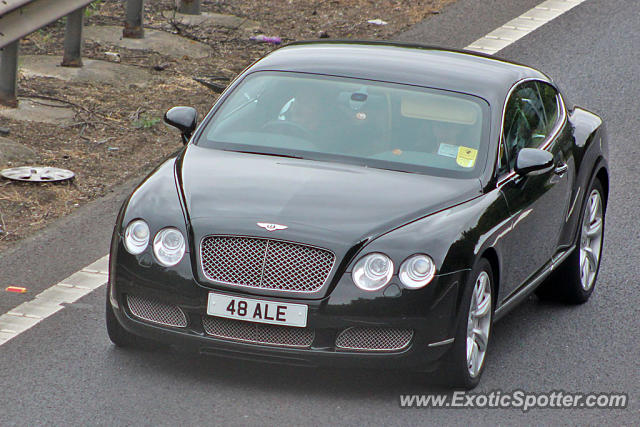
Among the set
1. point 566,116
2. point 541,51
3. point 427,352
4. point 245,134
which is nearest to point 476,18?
point 541,51

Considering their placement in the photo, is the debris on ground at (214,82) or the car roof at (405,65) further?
Result: the debris on ground at (214,82)

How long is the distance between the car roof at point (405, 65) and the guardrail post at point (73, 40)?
4416 millimetres

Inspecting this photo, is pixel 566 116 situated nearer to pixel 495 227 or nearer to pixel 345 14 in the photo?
pixel 495 227

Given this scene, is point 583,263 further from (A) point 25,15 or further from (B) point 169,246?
(A) point 25,15

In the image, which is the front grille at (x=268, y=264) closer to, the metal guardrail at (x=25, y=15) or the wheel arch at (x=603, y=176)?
the wheel arch at (x=603, y=176)

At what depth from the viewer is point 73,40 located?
12297mm

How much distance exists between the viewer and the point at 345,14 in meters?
15.6

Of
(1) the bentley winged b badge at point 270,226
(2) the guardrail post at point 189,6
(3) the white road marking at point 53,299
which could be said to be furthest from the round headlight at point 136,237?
(2) the guardrail post at point 189,6

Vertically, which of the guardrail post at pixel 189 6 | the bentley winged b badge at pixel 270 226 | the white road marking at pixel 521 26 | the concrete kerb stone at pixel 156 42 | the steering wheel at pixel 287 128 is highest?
the steering wheel at pixel 287 128

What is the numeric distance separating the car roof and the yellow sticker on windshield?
435 millimetres

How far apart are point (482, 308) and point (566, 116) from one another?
7.59ft

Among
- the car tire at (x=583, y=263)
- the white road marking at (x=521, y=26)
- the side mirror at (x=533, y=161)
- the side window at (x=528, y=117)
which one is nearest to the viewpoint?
the side mirror at (x=533, y=161)

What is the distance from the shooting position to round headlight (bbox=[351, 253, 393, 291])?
6.15m
